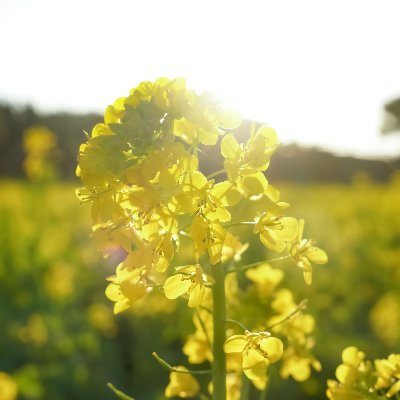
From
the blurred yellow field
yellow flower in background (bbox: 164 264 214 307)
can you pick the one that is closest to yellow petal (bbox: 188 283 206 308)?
yellow flower in background (bbox: 164 264 214 307)

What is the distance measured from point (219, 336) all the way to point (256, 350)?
0.09m

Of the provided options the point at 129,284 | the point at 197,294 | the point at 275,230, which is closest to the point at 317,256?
the point at 275,230

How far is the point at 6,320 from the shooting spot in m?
7.02

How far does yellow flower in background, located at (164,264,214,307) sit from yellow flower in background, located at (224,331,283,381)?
127mm

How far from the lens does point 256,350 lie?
55.9 inches

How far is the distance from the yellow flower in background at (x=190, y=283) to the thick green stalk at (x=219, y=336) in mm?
40

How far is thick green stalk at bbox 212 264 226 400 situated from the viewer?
56.5 inches

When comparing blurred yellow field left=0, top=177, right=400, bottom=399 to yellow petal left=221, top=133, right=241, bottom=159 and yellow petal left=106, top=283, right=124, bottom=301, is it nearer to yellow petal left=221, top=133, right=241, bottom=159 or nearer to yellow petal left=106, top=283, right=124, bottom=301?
yellow petal left=106, top=283, right=124, bottom=301

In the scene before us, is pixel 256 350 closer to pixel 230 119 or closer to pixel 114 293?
pixel 114 293

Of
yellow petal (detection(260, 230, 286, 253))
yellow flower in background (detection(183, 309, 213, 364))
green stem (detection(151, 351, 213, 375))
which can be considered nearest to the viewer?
green stem (detection(151, 351, 213, 375))

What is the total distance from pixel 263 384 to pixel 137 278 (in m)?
0.39

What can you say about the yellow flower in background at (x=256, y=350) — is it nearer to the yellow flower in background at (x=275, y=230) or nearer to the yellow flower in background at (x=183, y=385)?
the yellow flower in background at (x=275, y=230)

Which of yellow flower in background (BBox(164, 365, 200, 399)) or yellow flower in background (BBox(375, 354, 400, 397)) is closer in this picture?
yellow flower in background (BBox(375, 354, 400, 397))

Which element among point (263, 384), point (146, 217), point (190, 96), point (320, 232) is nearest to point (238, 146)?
point (190, 96)
